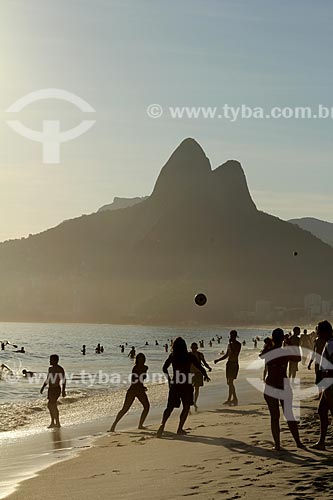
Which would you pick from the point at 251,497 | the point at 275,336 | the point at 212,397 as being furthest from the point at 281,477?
the point at 212,397

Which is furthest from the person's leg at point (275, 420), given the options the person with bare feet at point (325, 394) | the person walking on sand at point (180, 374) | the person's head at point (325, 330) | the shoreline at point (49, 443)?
the shoreline at point (49, 443)

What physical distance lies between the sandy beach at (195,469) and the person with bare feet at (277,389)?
27cm

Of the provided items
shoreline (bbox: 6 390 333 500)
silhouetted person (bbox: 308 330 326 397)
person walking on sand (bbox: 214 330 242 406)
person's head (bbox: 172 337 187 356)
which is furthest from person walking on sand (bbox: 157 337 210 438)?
person walking on sand (bbox: 214 330 242 406)

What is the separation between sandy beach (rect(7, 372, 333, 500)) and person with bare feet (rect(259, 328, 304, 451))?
0.27m

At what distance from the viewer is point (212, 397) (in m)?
22.8

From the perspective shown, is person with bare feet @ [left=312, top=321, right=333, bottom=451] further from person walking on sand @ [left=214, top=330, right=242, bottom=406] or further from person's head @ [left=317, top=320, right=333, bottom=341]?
person walking on sand @ [left=214, top=330, right=242, bottom=406]

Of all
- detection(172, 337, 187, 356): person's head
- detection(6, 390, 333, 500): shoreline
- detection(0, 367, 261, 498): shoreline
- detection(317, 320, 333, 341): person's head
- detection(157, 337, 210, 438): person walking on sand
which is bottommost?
detection(0, 367, 261, 498): shoreline

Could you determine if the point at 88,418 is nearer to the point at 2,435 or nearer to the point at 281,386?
the point at 2,435

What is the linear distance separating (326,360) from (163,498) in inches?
128

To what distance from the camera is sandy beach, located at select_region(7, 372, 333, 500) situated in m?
8.74

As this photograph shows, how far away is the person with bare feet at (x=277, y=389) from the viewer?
11.1 metres

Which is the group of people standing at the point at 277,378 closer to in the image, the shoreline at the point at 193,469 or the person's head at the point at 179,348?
the person's head at the point at 179,348

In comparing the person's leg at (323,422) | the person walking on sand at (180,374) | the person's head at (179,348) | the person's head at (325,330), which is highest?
the person's head at (325,330)

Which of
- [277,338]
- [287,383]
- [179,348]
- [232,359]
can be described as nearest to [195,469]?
[287,383]
